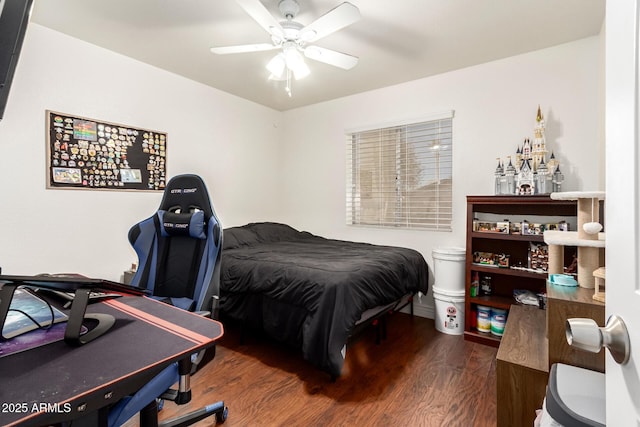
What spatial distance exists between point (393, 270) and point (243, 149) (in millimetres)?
2419

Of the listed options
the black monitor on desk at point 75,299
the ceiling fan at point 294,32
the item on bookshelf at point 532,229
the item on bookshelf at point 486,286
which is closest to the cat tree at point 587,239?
the item on bookshelf at point 532,229

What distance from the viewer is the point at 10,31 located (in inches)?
33.4

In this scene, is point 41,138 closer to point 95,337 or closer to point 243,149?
point 243,149

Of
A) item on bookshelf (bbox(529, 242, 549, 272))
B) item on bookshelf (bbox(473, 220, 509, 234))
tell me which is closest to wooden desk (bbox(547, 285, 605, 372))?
item on bookshelf (bbox(529, 242, 549, 272))

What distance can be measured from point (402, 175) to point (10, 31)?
124 inches

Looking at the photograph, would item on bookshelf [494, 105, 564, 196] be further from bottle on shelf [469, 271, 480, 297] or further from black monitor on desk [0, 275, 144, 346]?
black monitor on desk [0, 275, 144, 346]

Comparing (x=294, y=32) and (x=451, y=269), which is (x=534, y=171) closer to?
(x=451, y=269)

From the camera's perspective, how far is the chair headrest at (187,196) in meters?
1.84

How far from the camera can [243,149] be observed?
3932 mm

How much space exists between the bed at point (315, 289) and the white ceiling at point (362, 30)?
1743mm

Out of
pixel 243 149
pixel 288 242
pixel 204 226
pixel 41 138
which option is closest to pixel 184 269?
pixel 204 226

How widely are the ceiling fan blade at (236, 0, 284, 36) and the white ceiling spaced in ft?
0.78

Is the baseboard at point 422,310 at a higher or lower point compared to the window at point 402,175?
lower

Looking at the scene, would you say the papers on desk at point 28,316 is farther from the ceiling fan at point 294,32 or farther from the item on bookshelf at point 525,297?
the item on bookshelf at point 525,297
